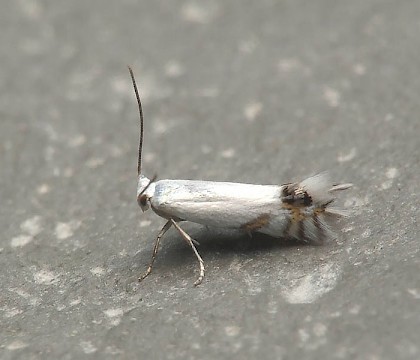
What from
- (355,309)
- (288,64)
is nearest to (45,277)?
(355,309)

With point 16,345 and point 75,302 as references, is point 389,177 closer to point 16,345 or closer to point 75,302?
Answer: point 75,302

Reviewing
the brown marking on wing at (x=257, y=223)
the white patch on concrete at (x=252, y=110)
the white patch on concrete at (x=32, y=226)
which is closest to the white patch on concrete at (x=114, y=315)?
the brown marking on wing at (x=257, y=223)

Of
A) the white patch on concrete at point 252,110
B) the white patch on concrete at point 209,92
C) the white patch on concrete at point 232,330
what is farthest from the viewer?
the white patch on concrete at point 209,92

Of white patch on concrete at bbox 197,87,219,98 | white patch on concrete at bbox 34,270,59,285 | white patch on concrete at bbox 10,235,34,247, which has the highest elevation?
white patch on concrete at bbox 197,87,219,98

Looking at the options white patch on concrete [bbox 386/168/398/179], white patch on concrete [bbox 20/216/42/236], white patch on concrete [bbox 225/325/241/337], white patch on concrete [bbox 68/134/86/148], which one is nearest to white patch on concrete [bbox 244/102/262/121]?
white patch on concrete [bbox 68/134/86/148]

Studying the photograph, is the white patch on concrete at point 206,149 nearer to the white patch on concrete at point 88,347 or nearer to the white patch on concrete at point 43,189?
the white patch on concrete at point 43,189

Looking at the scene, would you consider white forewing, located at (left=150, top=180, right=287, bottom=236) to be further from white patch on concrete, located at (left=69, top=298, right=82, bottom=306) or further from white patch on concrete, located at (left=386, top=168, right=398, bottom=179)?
white patch on concrete, located at (left=386, top=168, right=398, bottom=179)

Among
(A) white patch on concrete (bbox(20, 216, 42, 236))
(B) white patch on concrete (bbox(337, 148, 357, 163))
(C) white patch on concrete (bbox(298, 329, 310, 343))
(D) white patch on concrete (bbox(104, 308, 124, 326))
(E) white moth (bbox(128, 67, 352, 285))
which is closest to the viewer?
(C) white patch on concrete (bbox(298, 329, 310, 343))
